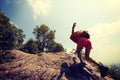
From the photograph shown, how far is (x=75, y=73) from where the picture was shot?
30.9 ft

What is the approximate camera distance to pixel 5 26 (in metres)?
45.2

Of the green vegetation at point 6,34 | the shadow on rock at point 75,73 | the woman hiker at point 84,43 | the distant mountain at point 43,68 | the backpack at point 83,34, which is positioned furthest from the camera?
the green vegetation at point 6,34

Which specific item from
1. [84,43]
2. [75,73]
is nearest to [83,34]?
[84,43]

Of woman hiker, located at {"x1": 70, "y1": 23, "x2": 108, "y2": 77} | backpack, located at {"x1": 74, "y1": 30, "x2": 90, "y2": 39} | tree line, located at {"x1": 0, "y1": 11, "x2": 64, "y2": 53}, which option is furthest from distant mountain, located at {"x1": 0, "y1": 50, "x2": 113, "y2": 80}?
tree line, located at {"x1": 0, "y1": 11, "x2": 64, "y2": 53}

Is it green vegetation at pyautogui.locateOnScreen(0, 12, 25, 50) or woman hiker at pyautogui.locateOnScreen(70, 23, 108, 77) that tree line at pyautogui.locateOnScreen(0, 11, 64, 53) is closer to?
green vegetation at pyautogui.locateOnScreen(0, 12, 25, 50)

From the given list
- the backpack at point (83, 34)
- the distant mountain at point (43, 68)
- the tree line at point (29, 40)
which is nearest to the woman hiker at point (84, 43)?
the backpack at point (83, 34)

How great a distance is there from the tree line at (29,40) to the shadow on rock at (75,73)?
91.9 feet

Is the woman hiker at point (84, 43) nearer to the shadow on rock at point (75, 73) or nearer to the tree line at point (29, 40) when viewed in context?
the shadow on rock at point (75, 73)

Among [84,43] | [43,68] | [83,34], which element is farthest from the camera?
[83,34]

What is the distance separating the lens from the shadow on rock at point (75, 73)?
899 cm

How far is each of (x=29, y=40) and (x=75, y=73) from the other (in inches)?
1637

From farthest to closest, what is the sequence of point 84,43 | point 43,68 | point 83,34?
point 83,34 < point 43,68 < point 84,43

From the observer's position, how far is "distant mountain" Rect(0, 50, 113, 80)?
8788 millimetres

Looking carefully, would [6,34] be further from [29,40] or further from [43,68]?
[43,68]
